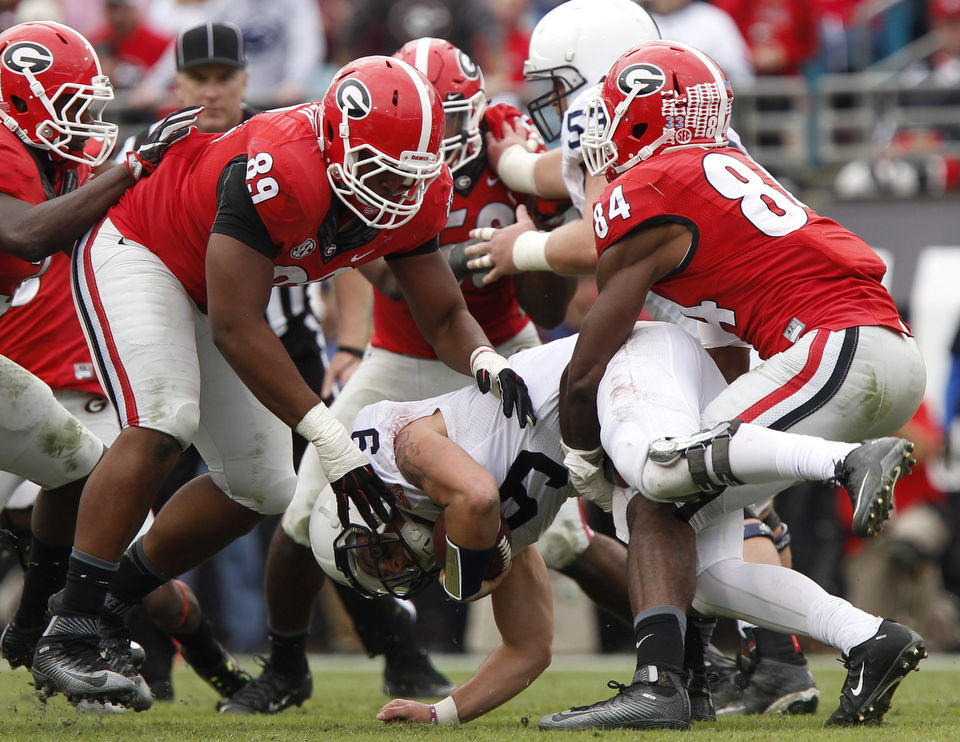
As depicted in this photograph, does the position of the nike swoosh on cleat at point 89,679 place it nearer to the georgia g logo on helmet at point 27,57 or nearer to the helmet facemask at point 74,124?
the helmet facemask at point 74,124

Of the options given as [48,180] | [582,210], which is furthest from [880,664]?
[48,180]

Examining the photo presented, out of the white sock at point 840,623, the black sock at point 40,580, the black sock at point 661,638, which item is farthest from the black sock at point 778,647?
the black sock at point 40,580

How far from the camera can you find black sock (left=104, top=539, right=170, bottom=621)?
404 centimetres

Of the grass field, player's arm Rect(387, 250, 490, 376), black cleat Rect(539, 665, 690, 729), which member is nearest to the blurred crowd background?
the grass field

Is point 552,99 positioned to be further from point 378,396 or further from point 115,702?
point 115,702

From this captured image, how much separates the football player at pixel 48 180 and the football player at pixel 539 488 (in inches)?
33.9

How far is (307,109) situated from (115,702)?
170 centimetres

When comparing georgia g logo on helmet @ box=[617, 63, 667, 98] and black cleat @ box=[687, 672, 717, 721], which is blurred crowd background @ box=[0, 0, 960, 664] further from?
black cleat @ box=[687, 672, 717, 721]

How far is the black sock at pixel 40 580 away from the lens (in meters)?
4.25

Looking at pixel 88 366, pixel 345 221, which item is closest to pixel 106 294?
pixel 345 221

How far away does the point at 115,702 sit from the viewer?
3.55 m

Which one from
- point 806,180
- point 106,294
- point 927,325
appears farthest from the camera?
point 806,180

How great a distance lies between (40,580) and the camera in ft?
14.0

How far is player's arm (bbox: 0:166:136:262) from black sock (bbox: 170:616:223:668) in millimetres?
1391
